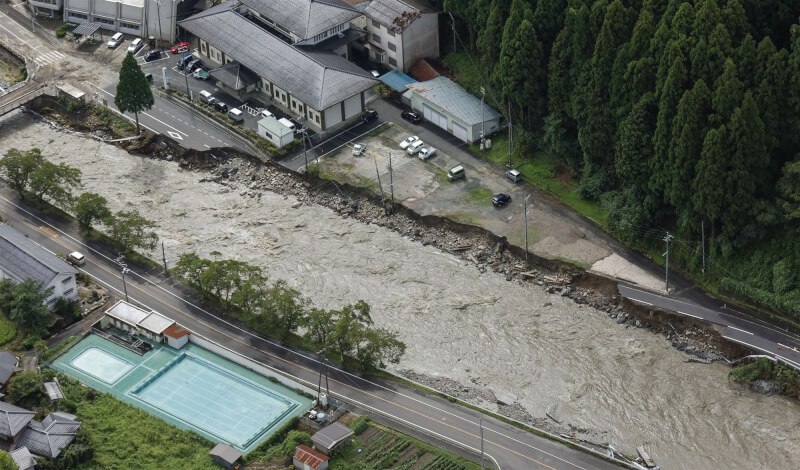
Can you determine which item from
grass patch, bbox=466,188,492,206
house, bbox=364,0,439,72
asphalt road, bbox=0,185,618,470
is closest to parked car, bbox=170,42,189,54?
house, bbox=364,0,439,72

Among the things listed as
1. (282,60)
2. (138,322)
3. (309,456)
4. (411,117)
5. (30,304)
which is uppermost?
(282,60)

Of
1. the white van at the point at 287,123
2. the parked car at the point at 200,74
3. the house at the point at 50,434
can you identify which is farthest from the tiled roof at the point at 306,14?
the house at the point at 50,434

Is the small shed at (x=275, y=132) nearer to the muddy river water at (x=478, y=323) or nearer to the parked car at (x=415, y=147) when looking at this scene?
the muddy river water at (x=478, y=323)

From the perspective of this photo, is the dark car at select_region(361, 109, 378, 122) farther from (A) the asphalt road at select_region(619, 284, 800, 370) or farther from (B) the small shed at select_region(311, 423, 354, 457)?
(B) the small shed at select_region(311, 423, 354, 457)

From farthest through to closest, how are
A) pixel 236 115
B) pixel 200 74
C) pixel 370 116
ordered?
pixel 200 74 → pixel 370 116 → pixel 236 115

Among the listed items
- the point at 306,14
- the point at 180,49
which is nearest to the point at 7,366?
the point at 306,14

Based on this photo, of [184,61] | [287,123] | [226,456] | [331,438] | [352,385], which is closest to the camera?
[226,456]

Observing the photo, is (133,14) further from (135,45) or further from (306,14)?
(306,14)
